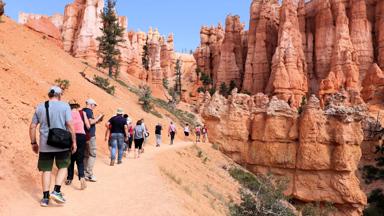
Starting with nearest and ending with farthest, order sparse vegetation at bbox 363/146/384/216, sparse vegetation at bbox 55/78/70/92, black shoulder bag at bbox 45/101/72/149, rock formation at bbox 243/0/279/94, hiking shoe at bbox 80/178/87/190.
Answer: black shoulder bag at bbox 45/101/72/149, hiking shoe at bbox 80/178/87/190, sparse vegetation at bbox 55/78/70/92, sparse vegetation at bbox 363/146/384/216, rock formation at bbox 243/0/279/94

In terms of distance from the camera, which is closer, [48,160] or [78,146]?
[48,160]

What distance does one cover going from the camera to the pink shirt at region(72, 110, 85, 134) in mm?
7403

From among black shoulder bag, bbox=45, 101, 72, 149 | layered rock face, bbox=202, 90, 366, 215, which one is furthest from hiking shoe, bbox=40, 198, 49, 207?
layered rock face, bbox=202, 90, 366, 215

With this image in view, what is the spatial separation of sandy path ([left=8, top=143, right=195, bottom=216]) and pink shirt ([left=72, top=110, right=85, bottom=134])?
4.41 ft

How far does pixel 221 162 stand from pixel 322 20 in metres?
48.5

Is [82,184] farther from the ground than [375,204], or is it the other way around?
[82,184]

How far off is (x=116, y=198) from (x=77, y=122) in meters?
2.00

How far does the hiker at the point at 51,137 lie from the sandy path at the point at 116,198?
34cm

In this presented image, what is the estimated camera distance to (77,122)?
7430mm

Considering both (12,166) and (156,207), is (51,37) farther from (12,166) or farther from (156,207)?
(156,207)

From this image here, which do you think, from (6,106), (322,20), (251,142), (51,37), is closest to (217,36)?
(322,20)

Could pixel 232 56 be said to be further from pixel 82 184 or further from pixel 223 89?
pixel 82 184

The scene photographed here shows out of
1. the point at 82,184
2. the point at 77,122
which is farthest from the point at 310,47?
the point at 82,184

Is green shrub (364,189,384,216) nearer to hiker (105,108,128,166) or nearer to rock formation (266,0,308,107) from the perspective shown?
rock formation (266,0,308,107)
